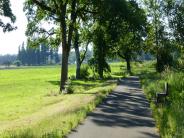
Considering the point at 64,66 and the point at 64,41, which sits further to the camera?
the point at 64,66

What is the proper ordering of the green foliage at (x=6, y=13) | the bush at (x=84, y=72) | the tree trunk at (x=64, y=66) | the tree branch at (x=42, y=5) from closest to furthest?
the green foliage at (x=6, y=13)
the tree branch at (x=42, y=5)
the tree trunk at (x=64, y=66)
the bush at (x=84, y=72)

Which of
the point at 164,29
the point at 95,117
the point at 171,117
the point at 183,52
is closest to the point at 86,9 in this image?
the point at 183,52

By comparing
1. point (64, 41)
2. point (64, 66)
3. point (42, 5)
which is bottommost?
point (64, 66)

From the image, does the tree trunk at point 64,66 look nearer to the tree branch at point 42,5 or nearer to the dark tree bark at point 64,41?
the dark tree bark at point 64,41

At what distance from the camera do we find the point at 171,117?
14.1 m

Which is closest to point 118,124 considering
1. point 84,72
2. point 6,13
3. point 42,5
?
point 6,13

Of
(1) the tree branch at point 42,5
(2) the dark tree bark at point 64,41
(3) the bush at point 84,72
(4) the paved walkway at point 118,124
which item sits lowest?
(4) the paved walkway at point 118,124

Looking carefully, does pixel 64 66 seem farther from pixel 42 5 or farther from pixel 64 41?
pixel 42 5

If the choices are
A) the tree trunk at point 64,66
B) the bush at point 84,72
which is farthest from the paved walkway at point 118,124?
the bush at point 84,72

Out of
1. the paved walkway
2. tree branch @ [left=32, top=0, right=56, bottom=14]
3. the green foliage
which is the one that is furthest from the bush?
the paved walkway

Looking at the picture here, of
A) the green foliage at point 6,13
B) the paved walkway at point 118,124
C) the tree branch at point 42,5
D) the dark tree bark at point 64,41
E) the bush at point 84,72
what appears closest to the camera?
the paved walkway at point 118,124

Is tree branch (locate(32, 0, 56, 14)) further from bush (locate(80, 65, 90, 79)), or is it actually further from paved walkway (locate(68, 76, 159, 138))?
bush (locate(80, 65, 90, 79))

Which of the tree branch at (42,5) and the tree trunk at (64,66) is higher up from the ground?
the tree branch at (42,5)

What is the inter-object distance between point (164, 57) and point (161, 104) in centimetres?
4695
